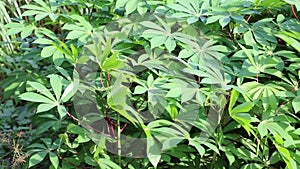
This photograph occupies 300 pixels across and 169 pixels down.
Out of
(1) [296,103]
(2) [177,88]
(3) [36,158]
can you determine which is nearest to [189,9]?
(2) [177,88]

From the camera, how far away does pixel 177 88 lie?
1.32 m

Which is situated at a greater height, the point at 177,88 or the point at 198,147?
the point at 177,88

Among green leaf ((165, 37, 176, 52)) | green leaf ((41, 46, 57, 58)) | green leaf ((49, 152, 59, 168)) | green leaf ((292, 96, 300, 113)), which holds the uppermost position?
green leaf ((165, 37, 176, 52))

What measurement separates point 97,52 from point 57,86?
20cm

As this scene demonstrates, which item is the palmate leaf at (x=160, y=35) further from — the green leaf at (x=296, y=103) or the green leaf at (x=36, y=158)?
the green leaf at (x=36, y=158)

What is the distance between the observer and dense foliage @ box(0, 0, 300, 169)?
1.34m

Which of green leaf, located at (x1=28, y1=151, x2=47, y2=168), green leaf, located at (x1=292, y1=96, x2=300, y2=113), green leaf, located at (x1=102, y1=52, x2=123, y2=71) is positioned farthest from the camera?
green leaf, located at (x1=28, y1=151, x2=47, y2=168)

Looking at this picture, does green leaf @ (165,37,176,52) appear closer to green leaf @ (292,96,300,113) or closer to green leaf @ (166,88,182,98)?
green leaf @ (166,88,182,98)

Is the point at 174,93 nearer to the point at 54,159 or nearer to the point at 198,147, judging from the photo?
the point at 198,147

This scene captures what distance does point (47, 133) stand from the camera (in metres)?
1.97

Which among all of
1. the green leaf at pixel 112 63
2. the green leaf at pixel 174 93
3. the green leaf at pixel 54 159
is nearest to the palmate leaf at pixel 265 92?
the green leaf at pixel 174 93

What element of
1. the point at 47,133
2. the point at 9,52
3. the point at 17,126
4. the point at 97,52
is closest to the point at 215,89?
the point at 97,52

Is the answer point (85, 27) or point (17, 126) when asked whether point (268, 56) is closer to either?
point (85, 27)

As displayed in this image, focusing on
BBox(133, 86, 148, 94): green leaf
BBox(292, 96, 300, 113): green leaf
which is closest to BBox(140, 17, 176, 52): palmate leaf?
BBox(133, 86, 148, 94): green leaf
